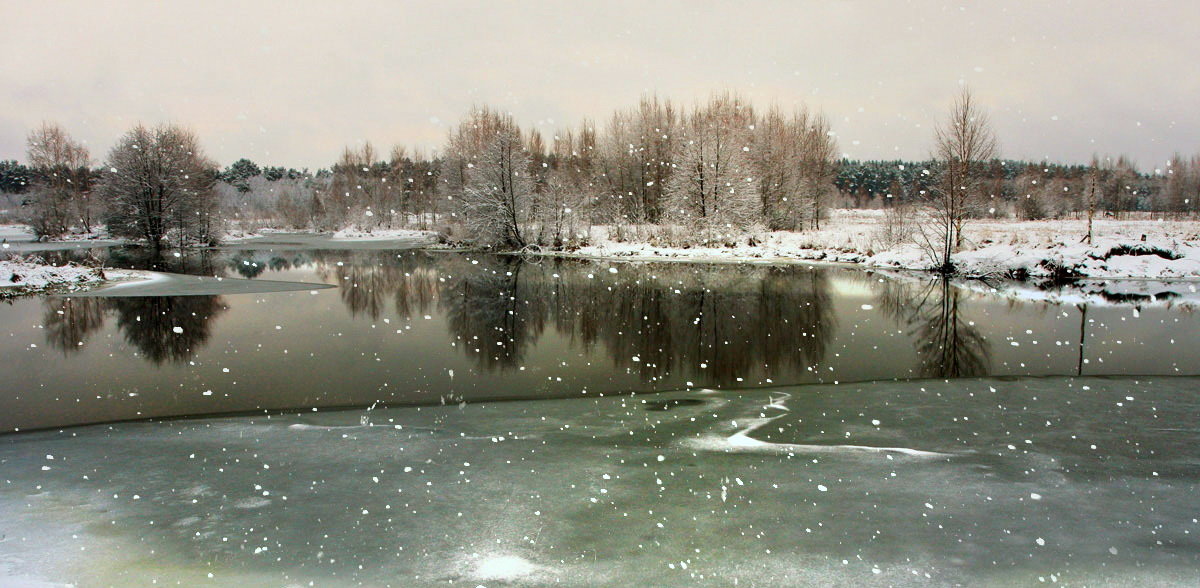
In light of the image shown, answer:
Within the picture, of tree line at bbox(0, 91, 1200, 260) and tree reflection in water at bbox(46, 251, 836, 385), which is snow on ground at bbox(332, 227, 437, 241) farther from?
tree reflection in water at bbox(46, 251, 836, 385)

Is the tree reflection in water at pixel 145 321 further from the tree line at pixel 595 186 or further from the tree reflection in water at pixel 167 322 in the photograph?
the tree line at pixel 595 186

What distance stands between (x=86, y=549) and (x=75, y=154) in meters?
77.1

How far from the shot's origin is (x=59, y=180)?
61.1 meters

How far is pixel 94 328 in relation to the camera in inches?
588

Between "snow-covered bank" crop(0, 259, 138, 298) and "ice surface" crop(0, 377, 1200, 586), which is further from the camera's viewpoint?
"snow-covered bank" crop(0, 259, 138, 298)

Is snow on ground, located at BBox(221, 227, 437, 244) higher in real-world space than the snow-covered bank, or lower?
higher

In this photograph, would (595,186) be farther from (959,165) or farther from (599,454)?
(599,454)

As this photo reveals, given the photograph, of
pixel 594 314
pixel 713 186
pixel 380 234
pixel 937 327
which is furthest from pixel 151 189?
pixel 937 327

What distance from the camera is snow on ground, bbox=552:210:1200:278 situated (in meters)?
26.5

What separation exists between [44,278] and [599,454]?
2500 centimetres

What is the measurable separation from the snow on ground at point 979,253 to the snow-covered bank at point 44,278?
2378 centimetres

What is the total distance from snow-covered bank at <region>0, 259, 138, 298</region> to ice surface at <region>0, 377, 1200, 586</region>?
18.1 m

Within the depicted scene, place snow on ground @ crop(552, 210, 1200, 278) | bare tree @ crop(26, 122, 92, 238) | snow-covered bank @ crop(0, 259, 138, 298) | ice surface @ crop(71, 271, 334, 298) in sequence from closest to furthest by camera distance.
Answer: snow-covered bank @ crop(0, 259, 138, 298)
ice surface @ crop(71, 271, 334, 298)
snow on ground @ crop(552, 210, 1200, 278)
bare tree @ crop(26, 122, 92, 238)

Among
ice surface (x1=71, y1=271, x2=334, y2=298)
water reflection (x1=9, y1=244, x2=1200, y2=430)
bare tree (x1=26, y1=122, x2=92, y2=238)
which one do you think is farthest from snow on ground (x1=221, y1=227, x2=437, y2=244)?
water reflection (x1=9, y1=244, x2=1200, y2=430)
